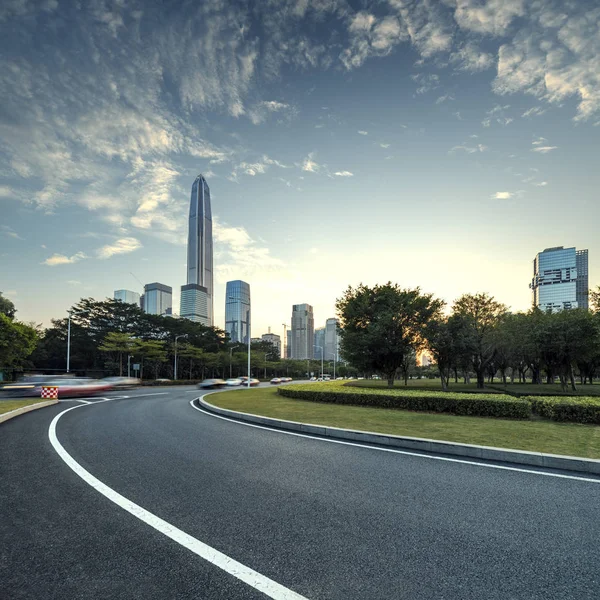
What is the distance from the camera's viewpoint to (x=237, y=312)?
373ft

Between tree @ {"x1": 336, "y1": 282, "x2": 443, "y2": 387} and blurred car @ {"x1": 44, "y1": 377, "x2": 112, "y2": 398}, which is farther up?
tree @ {"x1": 336, "y1": 282, "x2": 443, "y2": 387}

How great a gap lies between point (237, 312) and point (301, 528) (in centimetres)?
11189

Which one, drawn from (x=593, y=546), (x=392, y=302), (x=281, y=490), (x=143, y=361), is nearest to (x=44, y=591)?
(x=281, y=490)

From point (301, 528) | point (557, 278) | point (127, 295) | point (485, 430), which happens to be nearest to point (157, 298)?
point (127, 295)

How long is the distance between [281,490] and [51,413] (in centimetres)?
1272

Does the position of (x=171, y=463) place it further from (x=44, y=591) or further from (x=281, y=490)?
(x=44, y=591)

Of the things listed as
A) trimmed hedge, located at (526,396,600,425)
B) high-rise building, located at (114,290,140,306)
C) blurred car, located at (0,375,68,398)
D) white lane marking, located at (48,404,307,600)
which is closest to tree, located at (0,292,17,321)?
blurred car, located at (0,375,68,398)

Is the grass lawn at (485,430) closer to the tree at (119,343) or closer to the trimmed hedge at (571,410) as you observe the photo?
the trimmed hedge at (571,410)

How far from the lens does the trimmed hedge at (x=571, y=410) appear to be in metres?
10.5

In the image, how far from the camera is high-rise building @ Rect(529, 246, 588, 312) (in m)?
157

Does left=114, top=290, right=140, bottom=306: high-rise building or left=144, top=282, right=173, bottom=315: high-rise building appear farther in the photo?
left=144, top=282, right=173, bottom=315: high-rise building

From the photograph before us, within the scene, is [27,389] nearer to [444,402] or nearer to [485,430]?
[444,402]

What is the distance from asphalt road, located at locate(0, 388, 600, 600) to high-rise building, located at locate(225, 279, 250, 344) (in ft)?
215

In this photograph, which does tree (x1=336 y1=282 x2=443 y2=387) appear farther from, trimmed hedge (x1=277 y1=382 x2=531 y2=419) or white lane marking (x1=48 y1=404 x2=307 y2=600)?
white lane marking (x1=48 y1=404 x2=307 y2=600)
